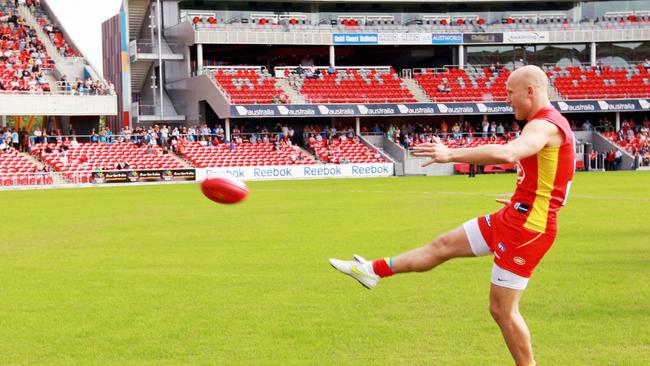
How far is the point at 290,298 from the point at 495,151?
567 cm

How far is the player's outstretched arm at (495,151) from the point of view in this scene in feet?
17.6

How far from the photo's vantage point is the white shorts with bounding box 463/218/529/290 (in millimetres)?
6078

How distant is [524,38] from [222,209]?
45813 mm

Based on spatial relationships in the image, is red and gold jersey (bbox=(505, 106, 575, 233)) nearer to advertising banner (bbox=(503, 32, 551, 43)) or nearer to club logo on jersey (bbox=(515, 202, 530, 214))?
club logo on jersey (bbox=(515, 202, 530, 214))

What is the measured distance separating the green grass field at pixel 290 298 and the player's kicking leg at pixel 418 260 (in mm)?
944

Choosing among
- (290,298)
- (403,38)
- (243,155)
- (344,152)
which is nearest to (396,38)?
(403,38)

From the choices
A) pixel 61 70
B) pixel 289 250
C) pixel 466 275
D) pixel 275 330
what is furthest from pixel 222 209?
pixel 61 70

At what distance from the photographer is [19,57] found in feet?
182

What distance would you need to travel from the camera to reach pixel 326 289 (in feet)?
36.7

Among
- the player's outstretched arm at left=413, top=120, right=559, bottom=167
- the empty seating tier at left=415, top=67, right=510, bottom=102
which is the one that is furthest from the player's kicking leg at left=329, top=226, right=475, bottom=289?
the empty seating tier at left=415, top=67, right=510, bottom=102

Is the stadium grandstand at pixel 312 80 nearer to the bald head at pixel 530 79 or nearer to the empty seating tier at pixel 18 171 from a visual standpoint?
the empty seating tier at pixel 18 171

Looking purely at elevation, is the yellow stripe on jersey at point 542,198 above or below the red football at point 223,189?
above

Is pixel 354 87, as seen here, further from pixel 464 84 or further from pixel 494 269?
pixel 494 269

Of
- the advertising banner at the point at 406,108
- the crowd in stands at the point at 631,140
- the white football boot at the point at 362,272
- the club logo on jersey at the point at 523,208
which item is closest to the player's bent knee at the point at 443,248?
the white football boot at the point at 362,272
